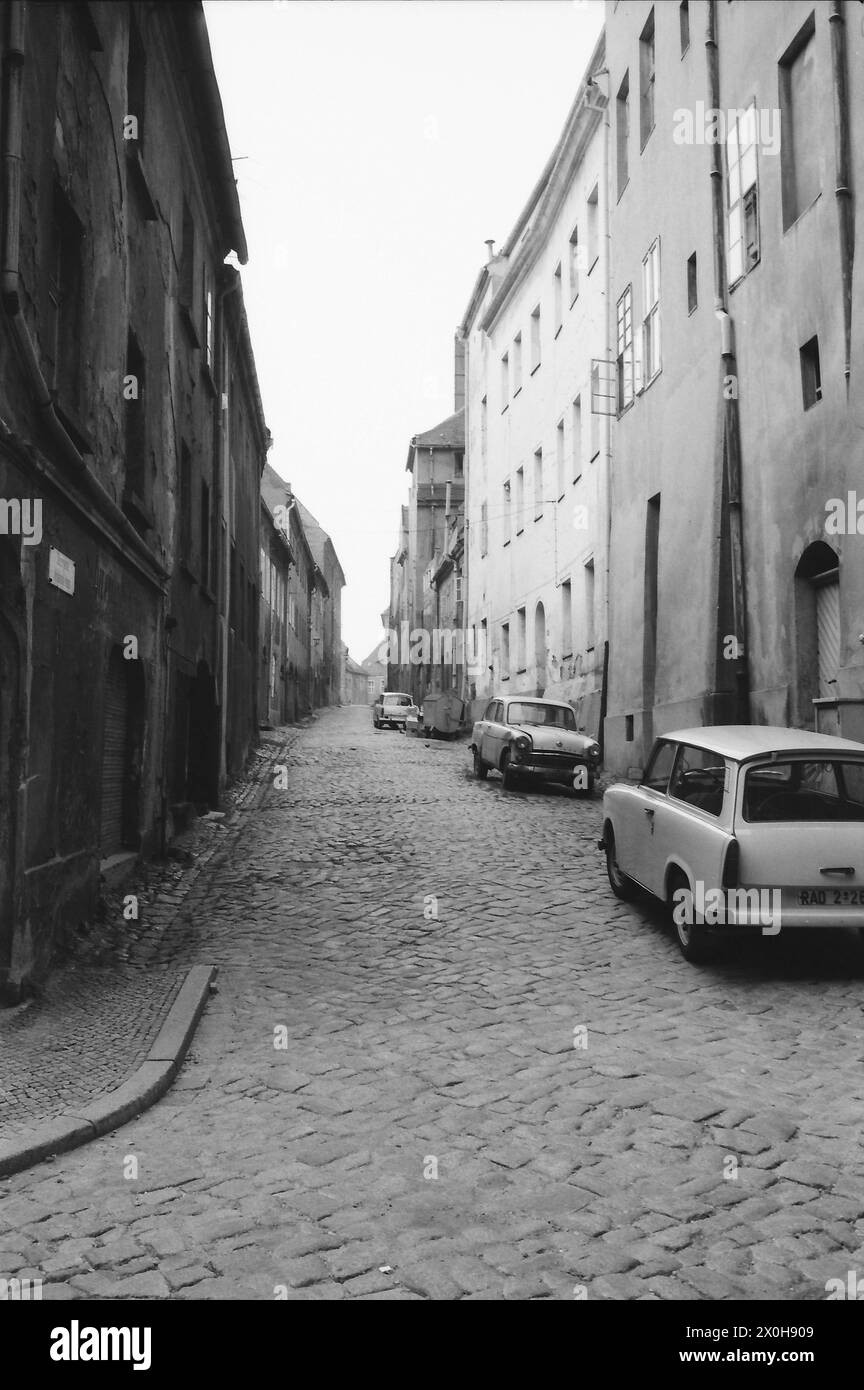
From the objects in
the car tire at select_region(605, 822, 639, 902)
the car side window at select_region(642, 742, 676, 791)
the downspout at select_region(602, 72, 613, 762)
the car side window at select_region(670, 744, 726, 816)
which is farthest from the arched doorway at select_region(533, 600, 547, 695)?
the car side window at select_region(670, 744, 726, 816)

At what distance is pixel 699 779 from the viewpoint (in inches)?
344

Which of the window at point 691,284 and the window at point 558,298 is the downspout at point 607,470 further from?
the window at point 691,284

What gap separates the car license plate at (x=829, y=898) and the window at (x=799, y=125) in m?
10.0

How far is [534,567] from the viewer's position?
100ft

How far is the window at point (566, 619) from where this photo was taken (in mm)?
27031

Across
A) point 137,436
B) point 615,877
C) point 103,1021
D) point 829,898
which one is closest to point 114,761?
point 137,436

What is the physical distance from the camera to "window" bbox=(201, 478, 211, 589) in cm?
1678

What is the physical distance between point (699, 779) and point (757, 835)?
1087 mm

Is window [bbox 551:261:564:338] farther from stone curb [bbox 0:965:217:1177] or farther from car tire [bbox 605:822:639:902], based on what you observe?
stone curb [bbox 0:965:217:1177]

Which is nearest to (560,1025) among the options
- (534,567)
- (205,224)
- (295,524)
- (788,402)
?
(788,402)

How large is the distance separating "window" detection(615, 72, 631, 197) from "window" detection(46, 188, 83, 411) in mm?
16528

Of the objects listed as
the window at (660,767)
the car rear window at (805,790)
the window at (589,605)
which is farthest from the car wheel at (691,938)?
the window at (589,605)

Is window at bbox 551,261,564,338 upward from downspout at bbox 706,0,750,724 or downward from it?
upward

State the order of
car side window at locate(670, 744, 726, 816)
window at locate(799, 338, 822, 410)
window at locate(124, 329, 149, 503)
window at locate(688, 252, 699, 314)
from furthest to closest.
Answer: window at locate(688, 252, 699, 314), window at locate(799, 338, 822, 410), window at locate(124, 329, 149, 503), car side window at locate(670, 744, 726, 816)
